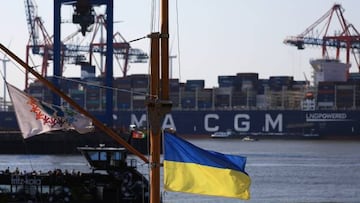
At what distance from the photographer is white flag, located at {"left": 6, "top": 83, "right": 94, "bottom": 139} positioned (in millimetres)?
21681

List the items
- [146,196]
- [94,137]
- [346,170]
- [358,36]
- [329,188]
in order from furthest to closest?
[358,36] → [94,137] → [346,170] → [329,188] → [146,196]

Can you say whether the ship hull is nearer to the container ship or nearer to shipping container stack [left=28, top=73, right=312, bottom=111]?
the container ship

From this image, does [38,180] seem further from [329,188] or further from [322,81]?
[322,81]

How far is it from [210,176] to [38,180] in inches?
759

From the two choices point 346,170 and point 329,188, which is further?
point 346,170

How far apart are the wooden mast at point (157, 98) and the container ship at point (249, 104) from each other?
450 feet

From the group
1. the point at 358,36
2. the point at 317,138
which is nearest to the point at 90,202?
the point at 317,138

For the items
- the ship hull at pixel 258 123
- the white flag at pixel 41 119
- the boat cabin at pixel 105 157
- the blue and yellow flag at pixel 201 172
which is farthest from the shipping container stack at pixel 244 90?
the blue and yellow flag at pixel 201 172

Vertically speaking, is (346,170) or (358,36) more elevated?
(358,36)

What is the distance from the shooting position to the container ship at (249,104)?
506ft

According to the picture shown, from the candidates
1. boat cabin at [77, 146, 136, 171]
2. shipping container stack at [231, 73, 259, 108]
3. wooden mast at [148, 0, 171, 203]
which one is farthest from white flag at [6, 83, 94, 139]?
shipping container stack at [231, 73, 259, 108]

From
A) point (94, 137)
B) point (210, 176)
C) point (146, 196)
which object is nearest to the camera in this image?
point (210, 176)

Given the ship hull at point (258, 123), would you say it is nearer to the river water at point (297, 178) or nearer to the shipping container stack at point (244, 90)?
the shipping container stack at point (244, 90)

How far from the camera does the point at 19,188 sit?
105 ft
